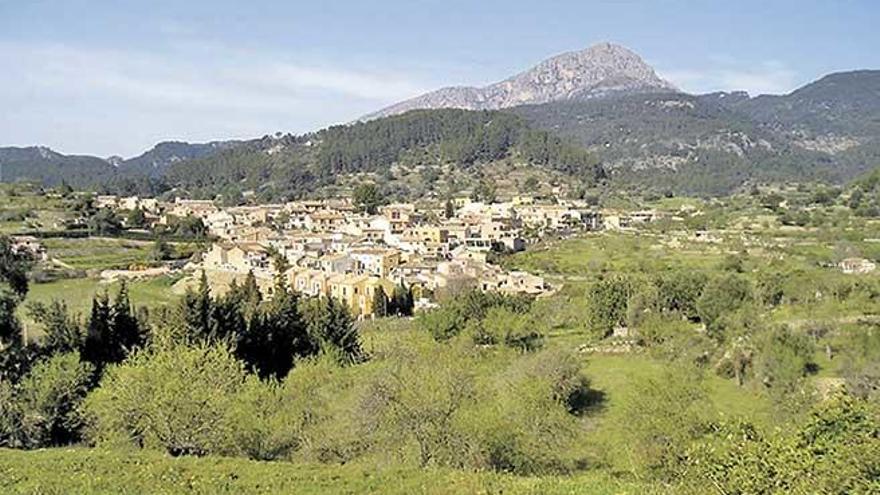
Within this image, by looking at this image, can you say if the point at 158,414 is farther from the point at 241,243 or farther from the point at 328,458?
the point at 241,243

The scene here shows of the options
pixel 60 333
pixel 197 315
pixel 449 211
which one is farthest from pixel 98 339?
pixel 449 211

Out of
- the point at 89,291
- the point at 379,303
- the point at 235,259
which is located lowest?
the point at 379,303

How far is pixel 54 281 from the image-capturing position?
58.7 meters

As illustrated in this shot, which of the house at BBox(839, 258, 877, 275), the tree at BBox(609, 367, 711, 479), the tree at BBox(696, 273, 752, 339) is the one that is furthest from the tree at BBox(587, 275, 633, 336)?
the tree at BBox(609, 367, 711, 479)

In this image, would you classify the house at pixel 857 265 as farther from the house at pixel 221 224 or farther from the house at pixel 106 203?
the house at pixel 106 203

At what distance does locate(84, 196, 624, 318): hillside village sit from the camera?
60344 millimetres

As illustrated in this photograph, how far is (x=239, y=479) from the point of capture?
1512 centimetres

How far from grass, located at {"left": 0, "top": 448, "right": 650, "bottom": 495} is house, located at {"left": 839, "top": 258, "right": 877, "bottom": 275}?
5052cm

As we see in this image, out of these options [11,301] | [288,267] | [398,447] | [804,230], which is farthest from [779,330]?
[804,230]

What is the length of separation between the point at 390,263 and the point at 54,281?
2585 cm

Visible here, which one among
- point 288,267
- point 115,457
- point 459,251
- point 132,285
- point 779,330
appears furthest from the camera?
point 459,251

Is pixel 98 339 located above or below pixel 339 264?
above

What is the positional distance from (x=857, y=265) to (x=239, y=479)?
58.2 m

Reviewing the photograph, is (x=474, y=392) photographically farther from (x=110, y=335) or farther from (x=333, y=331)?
(x=110, y=335)
